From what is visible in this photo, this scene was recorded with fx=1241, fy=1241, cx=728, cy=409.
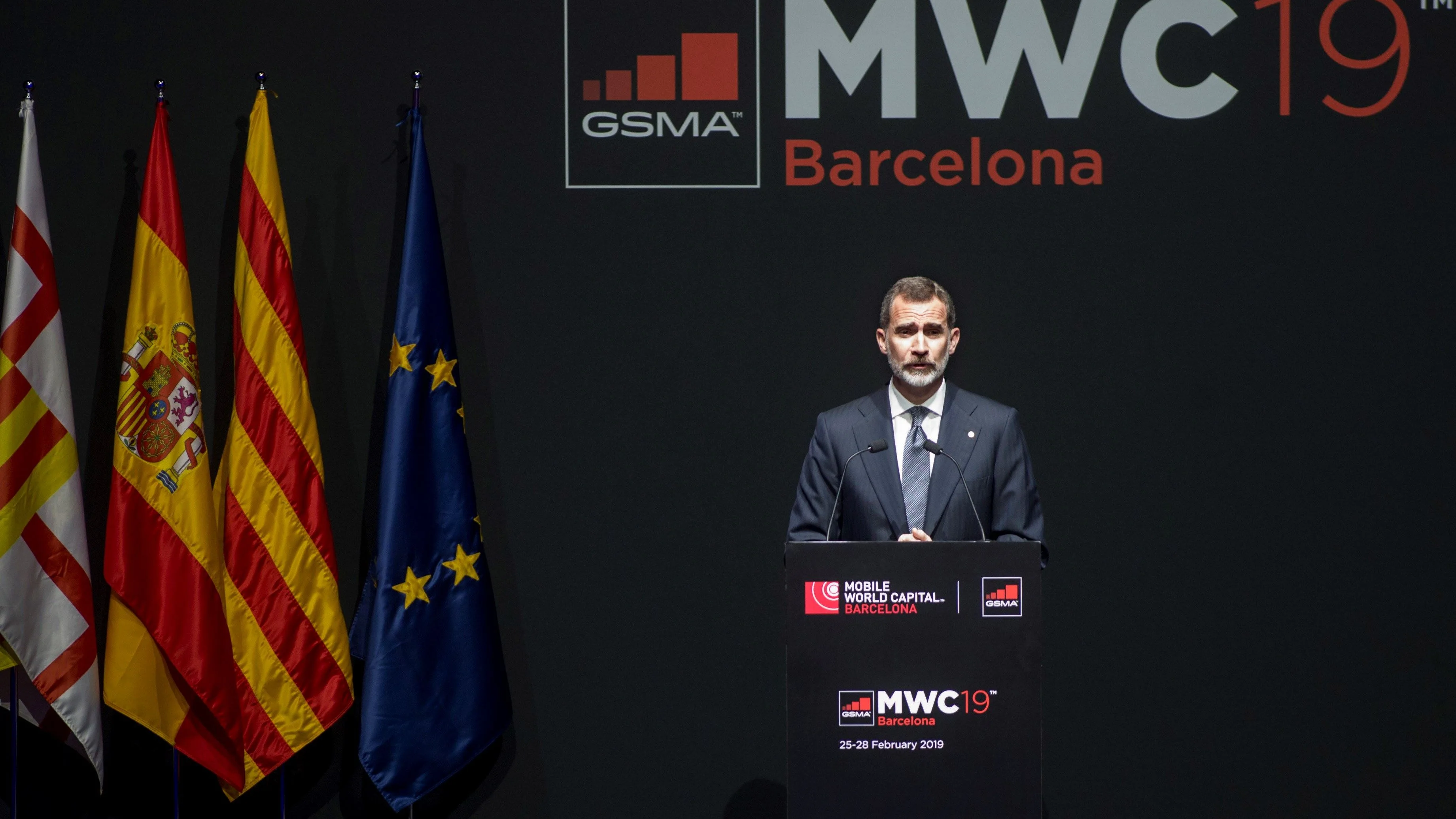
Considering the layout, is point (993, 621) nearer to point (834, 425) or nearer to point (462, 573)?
point (834, 425)

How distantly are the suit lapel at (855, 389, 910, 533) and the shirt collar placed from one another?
50mm

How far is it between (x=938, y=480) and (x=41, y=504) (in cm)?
252

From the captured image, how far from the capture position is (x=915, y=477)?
3326mm

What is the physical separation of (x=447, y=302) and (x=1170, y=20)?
8.02 feet

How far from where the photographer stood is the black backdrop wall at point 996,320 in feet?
13.0

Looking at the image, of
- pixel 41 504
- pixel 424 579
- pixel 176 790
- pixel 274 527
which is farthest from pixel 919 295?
pixel 176 790

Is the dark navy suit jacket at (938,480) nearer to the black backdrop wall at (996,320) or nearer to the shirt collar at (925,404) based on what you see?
the shirt collar at (925,404)

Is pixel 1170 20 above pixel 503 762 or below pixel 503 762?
above

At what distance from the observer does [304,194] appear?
3.96 metres

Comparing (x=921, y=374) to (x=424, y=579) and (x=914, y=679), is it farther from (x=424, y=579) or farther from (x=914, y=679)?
(x=424, y=579)

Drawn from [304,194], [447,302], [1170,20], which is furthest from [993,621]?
[304,194]

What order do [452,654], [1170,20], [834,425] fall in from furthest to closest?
[1170,20] < [452,654] < [834,425]

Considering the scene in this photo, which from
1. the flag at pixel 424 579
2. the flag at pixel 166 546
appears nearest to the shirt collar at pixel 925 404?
the flag at pixel 424 579

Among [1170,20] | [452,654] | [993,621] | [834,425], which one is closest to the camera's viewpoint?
[993,621]
